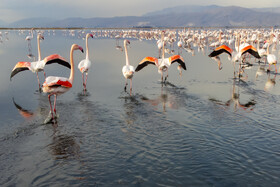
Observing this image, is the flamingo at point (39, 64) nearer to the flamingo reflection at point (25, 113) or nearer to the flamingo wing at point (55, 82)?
the flamingo reflection at point (25, 113)

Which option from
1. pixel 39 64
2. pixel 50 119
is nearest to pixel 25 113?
pixel 50 119

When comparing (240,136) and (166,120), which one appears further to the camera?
(166,120)

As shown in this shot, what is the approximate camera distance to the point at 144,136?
7.11m

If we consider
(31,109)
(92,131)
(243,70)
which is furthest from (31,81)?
(243,70)

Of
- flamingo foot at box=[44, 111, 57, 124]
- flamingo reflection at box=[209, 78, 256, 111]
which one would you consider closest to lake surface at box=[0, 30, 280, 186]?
flamingo reflection at box=[209, 78, 256, 111]

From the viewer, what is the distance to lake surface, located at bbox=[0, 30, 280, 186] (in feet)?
17.3

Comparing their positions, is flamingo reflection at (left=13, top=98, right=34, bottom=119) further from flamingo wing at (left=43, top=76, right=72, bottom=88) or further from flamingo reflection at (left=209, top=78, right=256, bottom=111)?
flamingo reflection at (left=209, top=78, right=256, bottom=111)

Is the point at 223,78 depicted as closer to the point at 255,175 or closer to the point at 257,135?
the point at 257,135

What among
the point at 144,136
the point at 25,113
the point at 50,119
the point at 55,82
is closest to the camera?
the point at 144,136

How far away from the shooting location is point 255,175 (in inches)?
208

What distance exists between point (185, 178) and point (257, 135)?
3.00 m

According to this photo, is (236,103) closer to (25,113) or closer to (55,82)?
(55,82)

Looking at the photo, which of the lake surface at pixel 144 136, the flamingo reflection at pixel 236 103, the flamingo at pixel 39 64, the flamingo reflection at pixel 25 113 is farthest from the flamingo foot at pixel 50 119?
the flamingo reflection at pixel 236 103

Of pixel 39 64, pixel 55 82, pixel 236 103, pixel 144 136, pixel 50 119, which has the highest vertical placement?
pixel 39 64
